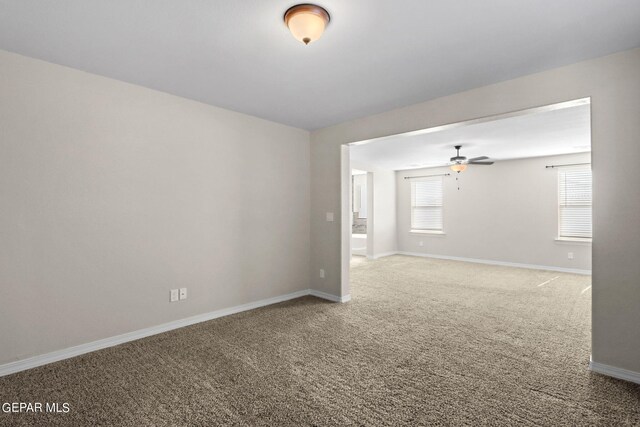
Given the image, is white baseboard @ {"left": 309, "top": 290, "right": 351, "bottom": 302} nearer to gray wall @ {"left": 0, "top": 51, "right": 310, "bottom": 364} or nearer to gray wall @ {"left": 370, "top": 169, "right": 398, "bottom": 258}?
gray wall @ {"left": 0, "top": 51, "right": 310, "bottom": 364}

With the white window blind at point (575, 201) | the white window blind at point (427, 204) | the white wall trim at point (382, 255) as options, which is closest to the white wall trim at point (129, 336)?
the white wall trim at point (382, 255)

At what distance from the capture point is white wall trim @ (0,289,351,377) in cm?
254

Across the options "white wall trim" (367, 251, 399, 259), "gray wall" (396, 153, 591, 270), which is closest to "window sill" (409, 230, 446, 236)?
"gray wall" (396, 153, 591, 270)

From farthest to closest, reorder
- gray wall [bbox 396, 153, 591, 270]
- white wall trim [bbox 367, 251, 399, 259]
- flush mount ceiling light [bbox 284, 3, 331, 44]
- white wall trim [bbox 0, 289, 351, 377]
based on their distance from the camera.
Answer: white wall trim [bbox 367, 251, 399, 259] → gray wall [bbox 396, 153, 591, 270] → white wall trim [bbox 0, 289, 351, 377] → flush mount ceiling light [bbox 284, 3, 331, 44]

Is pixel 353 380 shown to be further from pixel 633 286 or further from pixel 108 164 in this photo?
pixel 108 164

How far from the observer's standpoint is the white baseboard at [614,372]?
7.86ft

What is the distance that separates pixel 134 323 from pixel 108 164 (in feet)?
5.02

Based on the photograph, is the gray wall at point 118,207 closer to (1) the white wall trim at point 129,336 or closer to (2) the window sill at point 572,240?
(1) the white wall trim at point 129,336

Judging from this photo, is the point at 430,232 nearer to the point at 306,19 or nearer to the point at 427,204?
the point at 427,204

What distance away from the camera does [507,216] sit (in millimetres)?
7316

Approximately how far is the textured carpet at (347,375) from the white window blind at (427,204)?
4.64 meters

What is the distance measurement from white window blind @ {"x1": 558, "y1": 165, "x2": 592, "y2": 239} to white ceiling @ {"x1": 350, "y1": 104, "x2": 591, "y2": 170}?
0.52m

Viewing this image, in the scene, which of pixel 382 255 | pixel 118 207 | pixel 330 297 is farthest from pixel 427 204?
pixel 118 207

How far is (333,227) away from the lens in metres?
4.52
